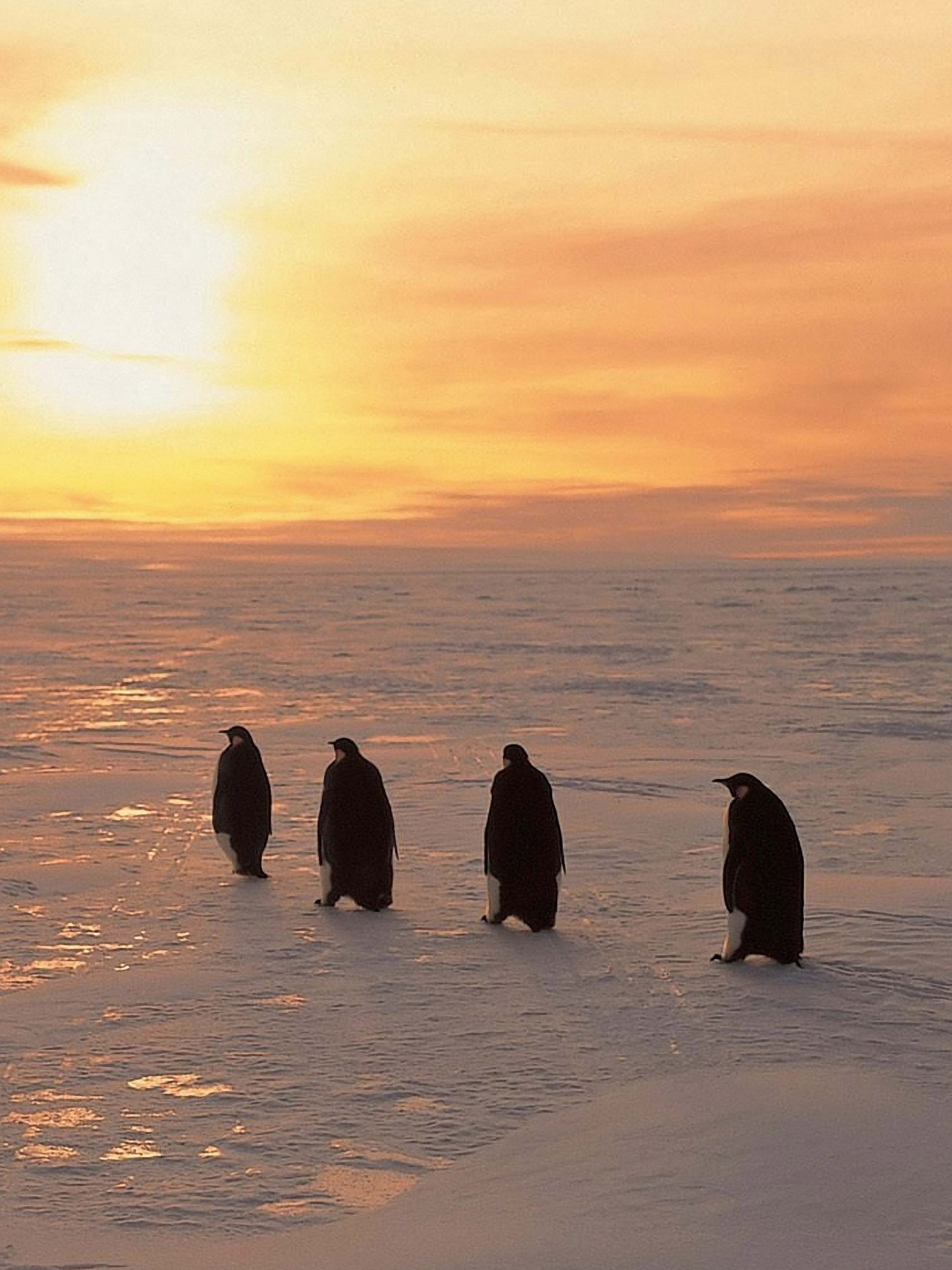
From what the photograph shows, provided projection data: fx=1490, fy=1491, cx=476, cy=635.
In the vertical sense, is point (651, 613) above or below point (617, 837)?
above

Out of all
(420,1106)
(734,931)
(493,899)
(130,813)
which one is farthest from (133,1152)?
(130,813)

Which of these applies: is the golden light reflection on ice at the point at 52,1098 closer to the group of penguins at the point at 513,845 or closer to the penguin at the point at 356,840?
the group of penguins at the point at 513,845

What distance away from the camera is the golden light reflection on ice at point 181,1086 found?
5.37 meters

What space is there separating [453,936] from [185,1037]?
2160mm

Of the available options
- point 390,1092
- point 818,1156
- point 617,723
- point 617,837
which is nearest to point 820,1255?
point 818,1156

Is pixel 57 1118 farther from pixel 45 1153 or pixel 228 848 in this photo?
pixel 228 848

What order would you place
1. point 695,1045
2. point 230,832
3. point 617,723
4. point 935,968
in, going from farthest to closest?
point 617,723
point 230,832
point 935,968
point 695,1045

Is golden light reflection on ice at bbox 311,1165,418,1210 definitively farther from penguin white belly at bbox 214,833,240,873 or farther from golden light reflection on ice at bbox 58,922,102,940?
penguin white belly at bbox 214,833,240,873

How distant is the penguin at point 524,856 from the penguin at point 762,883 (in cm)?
109

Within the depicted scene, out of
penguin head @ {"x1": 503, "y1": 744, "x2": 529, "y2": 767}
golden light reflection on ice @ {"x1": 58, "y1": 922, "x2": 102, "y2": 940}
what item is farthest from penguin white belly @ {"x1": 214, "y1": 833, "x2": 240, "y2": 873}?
penguin head @ {"x1": 503, "y1": 744, "x2": 529, "y2": 767}

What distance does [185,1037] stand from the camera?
6.03 meters

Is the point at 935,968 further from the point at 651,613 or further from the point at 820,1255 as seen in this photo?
the point at 651,613

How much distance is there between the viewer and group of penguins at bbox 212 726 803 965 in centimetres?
729

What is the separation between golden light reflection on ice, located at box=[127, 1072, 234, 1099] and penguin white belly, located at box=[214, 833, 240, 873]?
403 cm
